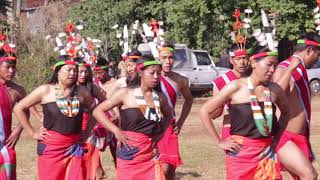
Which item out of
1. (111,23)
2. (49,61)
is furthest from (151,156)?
(111,23)

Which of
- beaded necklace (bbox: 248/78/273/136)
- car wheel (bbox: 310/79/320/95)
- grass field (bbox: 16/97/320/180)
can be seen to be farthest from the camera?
car wheel (bbox: 310/79/320/95)

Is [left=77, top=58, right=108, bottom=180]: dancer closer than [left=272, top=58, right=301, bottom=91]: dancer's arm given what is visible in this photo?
No

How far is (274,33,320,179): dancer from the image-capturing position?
6.75m

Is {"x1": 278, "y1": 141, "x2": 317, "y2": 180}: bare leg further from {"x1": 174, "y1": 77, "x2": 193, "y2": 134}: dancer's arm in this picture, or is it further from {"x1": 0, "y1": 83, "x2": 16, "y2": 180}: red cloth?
{"x1": 0, "y1": 83, "x2": 16, "y2": 180}: red cloth

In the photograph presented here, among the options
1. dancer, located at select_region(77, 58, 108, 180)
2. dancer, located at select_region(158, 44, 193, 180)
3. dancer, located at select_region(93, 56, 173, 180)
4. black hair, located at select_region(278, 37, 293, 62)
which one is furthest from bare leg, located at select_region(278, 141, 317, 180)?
black hair, located at select_region(278, 37, 293, 62)

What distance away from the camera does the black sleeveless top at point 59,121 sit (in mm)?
7012

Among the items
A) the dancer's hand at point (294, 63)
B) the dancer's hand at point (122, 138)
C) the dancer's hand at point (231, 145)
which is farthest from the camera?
the dancer's hand at point (294, 63)

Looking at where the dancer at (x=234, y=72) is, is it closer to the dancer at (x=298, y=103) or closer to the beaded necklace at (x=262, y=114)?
the dancer at (x=298, y=103)

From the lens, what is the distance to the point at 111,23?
31.9 meters

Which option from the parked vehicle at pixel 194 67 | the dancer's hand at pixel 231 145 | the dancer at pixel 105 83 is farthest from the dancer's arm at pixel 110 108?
the parked vehicle at pixel 194 67

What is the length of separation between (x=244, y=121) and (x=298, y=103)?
105cm

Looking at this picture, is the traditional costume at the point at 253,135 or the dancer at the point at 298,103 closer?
the traditional costume at the point at 253,135

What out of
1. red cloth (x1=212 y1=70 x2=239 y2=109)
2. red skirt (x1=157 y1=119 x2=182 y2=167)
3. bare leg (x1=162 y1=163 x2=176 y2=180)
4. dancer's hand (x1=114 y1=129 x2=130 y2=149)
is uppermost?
red cloth (x1=212 y1=70 x2=239 y2=109)

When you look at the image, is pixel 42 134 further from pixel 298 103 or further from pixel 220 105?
pixel 298 103
